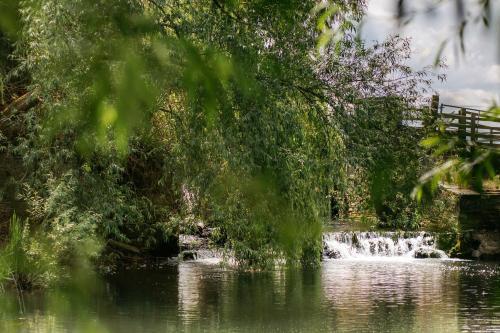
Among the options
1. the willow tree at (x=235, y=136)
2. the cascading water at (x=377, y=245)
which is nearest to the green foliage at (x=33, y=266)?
the willow tree at (x=235, y=136)

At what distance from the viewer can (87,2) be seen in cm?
209

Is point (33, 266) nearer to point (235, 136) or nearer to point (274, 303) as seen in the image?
point (274, 303)

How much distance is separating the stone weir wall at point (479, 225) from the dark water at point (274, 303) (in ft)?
12.6

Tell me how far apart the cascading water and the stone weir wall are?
0.76 meters

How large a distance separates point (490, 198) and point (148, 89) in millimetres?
22023

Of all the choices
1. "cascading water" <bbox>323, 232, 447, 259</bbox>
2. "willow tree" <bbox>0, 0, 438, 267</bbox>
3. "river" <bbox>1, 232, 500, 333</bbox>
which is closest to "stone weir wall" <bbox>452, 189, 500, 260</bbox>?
"cascading water" <bbox>323, 232, 447, 259</bbox>

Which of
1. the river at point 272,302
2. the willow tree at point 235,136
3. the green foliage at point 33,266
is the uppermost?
the willow tree at point 235,136

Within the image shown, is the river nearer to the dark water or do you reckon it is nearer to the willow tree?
the dark water

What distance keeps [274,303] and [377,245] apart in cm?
913

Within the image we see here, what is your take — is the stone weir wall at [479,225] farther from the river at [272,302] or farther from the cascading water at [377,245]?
the river at [272,302]

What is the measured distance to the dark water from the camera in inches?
453

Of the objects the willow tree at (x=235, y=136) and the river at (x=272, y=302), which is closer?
the willow tree at (x=235, y=136)

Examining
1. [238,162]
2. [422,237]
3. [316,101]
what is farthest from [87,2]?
[422,237]

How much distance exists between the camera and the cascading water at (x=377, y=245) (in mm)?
21609
